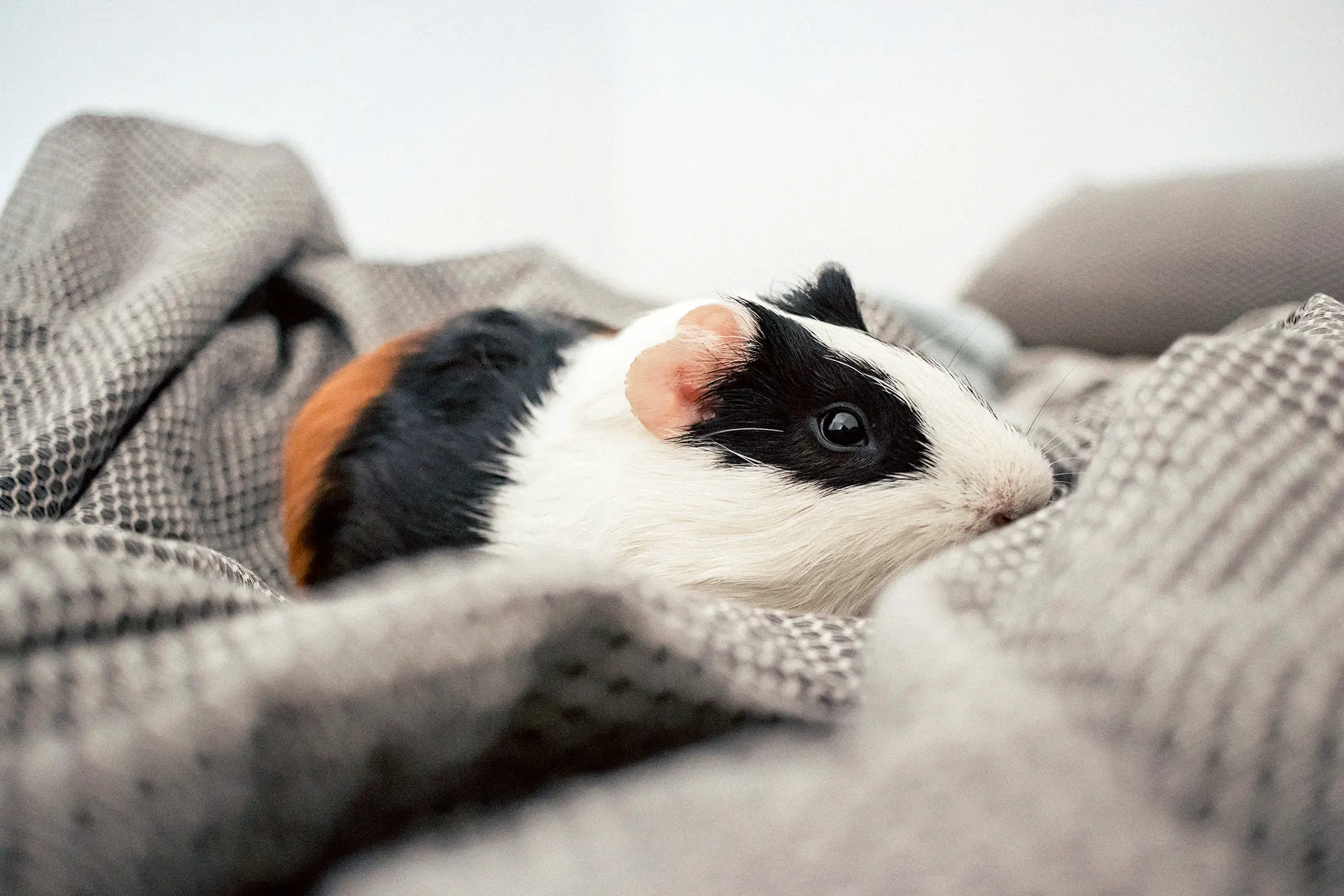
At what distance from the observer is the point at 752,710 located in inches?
10.0

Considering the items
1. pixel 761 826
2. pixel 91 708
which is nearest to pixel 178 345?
pixel 91 708

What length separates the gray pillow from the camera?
1116 millimetres

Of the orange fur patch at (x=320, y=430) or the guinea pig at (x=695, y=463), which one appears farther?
the orange fur patch at (x=320, y=430)

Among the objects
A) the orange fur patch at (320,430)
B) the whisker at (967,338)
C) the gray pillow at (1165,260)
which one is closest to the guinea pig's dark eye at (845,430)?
the orange fur patch at (320,430)

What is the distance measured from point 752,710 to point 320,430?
514 millimetres

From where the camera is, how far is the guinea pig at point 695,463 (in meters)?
0.48

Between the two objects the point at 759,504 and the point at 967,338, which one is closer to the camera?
the point at 759,504

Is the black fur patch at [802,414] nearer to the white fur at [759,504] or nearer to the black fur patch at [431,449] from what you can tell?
the white fur at [759,504]

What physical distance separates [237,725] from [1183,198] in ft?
5.02

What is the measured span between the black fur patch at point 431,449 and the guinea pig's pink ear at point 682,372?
0.38 feet

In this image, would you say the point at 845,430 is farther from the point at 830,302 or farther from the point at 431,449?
the point at 431,449

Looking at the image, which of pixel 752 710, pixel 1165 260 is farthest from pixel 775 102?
pixel 752 710

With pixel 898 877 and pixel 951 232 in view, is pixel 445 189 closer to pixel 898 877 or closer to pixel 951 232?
pixel 951 232

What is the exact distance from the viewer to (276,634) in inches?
8.1
